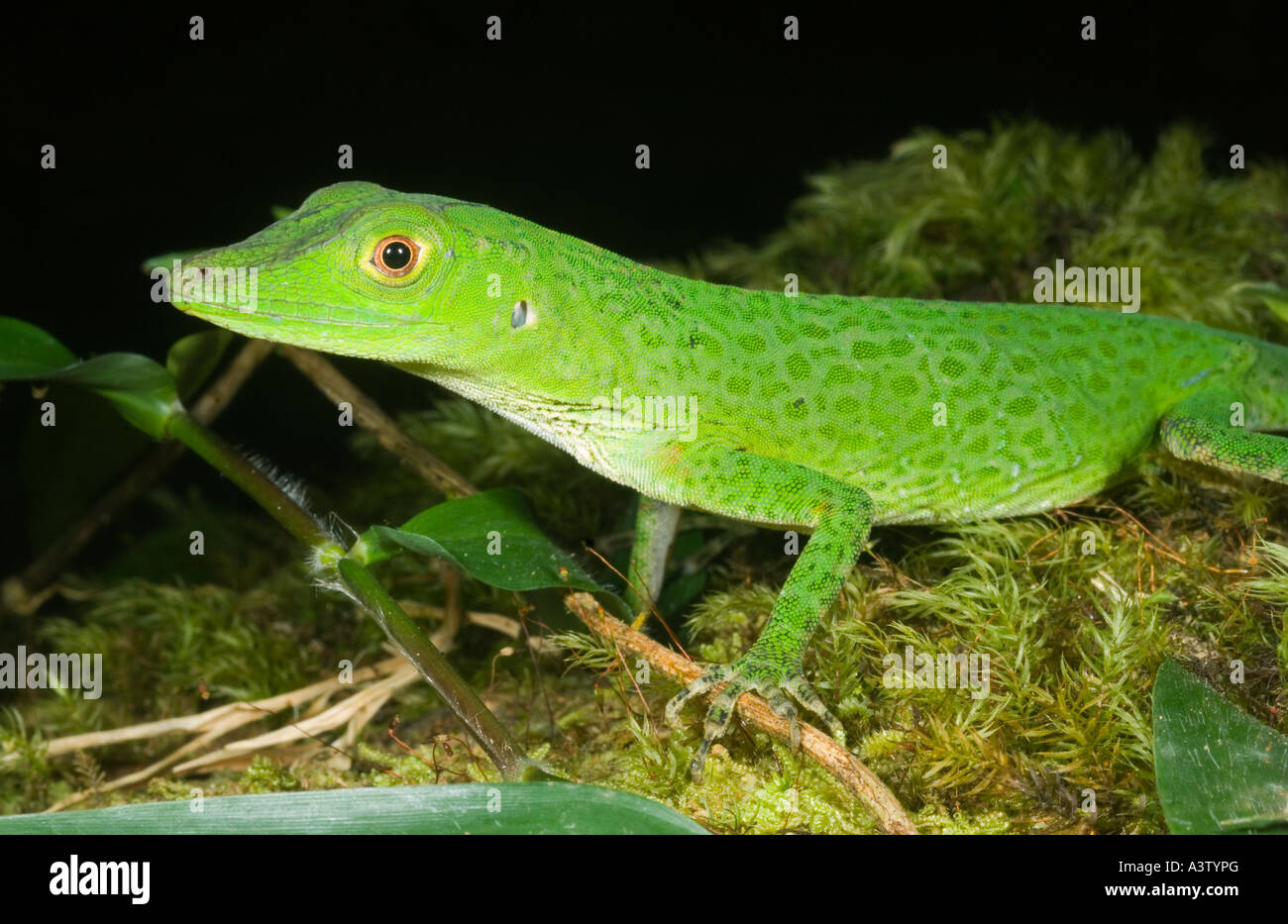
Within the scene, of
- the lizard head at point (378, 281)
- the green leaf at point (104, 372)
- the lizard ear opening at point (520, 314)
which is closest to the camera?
the lizard head at point (378, 281)

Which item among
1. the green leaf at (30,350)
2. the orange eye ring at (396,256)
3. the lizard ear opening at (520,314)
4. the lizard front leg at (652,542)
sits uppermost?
the orange eye ring at (396,256)

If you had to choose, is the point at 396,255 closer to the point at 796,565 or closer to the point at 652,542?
the point at 652,542

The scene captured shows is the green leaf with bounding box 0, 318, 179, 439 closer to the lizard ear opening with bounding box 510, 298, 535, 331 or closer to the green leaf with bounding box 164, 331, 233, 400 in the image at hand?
the green leaf with bounding box 164, 331, 233, 400

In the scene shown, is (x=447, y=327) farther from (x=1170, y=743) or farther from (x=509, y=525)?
(x=1170, y=743)

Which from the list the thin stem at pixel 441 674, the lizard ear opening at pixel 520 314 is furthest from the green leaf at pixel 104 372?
the lizard ear opening at pixel 520 314

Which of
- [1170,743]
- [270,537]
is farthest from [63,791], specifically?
[1170,743]
